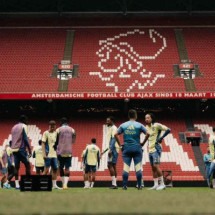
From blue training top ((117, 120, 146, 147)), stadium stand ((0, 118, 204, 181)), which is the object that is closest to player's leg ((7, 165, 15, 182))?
blue training top ((117, 120, 146, 147))

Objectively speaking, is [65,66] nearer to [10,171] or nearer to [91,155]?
[91,155]

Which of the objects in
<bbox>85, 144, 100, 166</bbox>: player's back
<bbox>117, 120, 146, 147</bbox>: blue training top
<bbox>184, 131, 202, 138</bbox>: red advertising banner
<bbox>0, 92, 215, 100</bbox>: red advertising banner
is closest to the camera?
<bbox>117, 120, 146, 147</bbox>: blue training top

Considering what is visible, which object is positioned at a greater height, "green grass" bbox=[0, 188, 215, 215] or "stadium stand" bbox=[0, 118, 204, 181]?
"stadium stand" bbox=[0, 118, 204, 181]

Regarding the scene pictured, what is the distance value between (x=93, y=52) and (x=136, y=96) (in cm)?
602

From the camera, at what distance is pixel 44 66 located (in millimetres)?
31297

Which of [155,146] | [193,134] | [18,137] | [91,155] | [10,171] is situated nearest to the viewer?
[18,137]

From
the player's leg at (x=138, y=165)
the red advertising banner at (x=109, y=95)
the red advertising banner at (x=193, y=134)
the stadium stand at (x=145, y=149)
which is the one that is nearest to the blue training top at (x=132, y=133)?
the player's leg at (x=138, y=165)

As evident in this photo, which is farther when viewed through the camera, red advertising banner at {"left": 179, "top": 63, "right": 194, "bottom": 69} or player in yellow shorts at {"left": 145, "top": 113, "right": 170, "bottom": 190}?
red advertising banner at {"left": 179, "top": 63, "right": 194, "bottom": 69}

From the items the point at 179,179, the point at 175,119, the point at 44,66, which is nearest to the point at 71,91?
the point at 44,66

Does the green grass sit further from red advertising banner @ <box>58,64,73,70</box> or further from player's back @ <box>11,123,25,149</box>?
red advertising banner @ <box>58,64,73,70</box>

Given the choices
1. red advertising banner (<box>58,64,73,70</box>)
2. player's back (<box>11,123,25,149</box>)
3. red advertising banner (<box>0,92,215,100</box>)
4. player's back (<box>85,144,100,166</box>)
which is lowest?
player's back (<box>11,123,25,149</box>)
